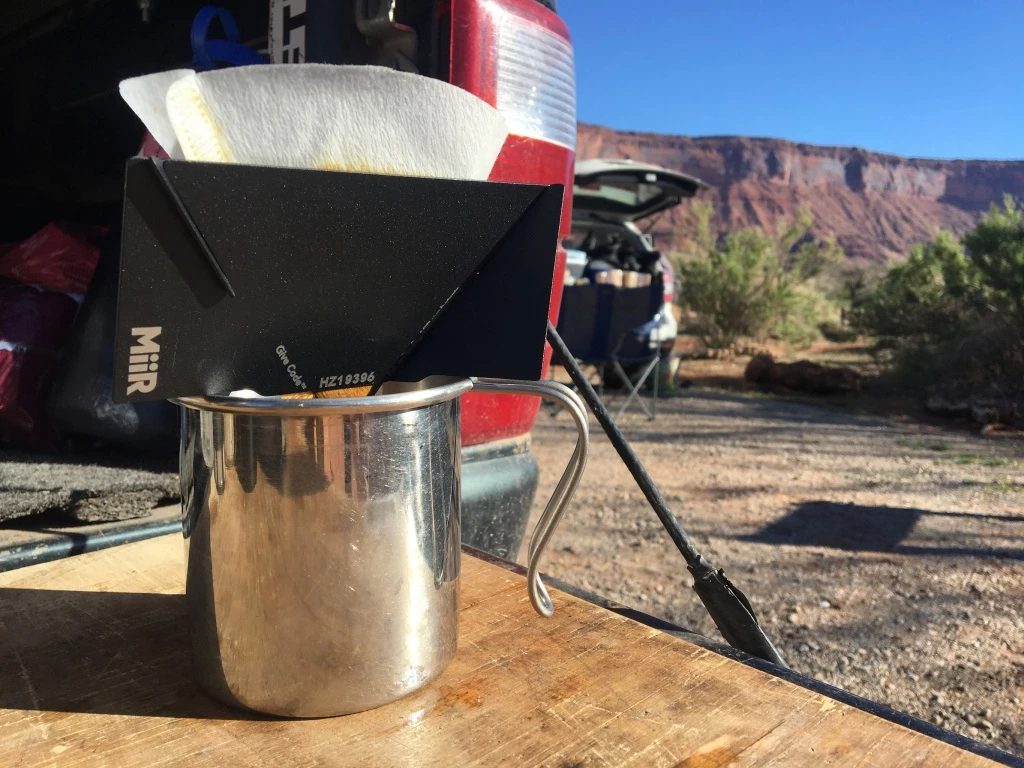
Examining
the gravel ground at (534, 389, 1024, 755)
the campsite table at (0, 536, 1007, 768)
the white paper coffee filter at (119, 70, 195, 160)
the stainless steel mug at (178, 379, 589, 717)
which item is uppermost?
the white paper coffee filter at (119, 70, 195, 160)

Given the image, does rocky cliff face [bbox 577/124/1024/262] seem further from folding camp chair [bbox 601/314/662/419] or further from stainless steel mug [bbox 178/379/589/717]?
stainless steel mug [bbox 178/379/589/717]

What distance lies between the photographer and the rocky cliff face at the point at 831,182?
60844 millimetres

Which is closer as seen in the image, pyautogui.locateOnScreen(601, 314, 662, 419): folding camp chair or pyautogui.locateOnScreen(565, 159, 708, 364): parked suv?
pyautogui.locateOnScreen(601, 314, 662, 419): folding camp chair

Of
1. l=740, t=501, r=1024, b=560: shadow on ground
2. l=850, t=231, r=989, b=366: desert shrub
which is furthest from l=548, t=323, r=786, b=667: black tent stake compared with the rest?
l=850, t=231, r=989, b=366: desert shrub

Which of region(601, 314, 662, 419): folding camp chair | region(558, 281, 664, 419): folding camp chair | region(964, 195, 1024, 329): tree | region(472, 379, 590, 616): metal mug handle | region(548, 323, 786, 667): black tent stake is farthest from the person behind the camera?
region(964, 195, 1024, 329): tree

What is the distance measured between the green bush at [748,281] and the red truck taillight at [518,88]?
10901 mm

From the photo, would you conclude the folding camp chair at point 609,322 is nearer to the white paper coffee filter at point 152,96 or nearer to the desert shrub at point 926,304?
the desert shrub at point 926,304

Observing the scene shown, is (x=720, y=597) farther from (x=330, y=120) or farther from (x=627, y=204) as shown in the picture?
(x=627, y=204)

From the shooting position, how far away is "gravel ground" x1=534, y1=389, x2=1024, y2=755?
8.24 feet

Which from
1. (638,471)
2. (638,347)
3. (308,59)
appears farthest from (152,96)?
(638,347)

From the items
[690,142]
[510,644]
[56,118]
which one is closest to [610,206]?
[56,118]

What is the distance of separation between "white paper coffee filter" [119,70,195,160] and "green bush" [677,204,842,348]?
40.0 feet

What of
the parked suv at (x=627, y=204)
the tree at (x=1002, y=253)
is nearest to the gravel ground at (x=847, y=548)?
the parked suv at (x=627, y=204)

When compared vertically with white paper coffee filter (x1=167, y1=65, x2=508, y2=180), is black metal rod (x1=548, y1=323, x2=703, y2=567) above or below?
below
